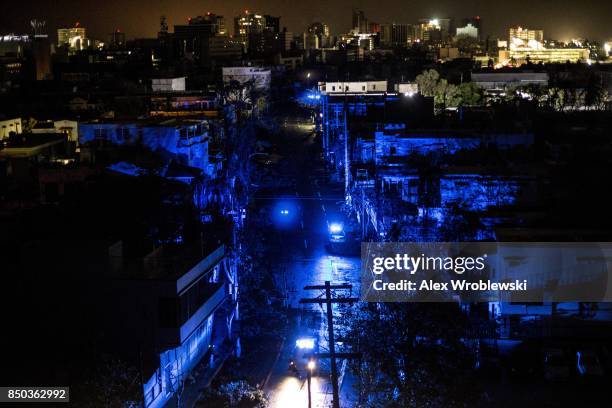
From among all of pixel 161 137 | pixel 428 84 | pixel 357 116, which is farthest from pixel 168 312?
pixel 428 84

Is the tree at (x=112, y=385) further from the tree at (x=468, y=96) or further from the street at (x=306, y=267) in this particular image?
the tree at (x=468, y=96)

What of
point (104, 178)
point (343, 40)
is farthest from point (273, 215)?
point (343, 40)

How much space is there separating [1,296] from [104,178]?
269 centimetres

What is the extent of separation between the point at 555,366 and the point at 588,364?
6.9 inches

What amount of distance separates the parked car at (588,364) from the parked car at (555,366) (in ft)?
0.23

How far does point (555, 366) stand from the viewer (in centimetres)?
384

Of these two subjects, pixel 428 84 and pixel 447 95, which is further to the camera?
pixel 428 84

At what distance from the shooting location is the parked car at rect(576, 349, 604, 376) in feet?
12.6

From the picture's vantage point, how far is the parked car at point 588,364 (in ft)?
12.6

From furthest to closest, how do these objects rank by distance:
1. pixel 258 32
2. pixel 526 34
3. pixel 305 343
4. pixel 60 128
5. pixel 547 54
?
pixel 258 32 < pixel 526 34 < pixel 547 54 < pixel 60 128 < pixel 305 343

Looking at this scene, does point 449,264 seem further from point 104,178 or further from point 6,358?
point 104,178

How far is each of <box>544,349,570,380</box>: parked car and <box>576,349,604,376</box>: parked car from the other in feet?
0.23

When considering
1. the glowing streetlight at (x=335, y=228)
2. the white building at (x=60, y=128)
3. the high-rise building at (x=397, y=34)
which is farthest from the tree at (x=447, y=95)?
the high-rise building at (x=397, y=34)

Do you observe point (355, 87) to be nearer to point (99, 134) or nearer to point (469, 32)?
point (99, 134)
